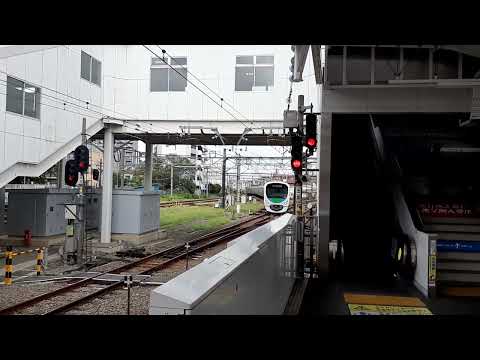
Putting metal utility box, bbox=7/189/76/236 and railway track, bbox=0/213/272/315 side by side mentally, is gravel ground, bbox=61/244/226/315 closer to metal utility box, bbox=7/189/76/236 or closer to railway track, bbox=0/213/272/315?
railway track, bbox=0/213/272/315

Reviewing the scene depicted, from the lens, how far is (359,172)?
33.9ft

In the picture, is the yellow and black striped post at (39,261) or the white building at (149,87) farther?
the white building at (149,87)

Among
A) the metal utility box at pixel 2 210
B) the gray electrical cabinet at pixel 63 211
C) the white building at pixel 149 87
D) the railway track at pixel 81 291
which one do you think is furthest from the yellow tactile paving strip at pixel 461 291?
the metal utility box at pixel 2 210

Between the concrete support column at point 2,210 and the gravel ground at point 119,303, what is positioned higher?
the concrete support column at point 2,210

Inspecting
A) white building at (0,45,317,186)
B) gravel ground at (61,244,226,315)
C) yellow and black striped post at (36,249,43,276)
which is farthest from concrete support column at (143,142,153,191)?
gravel ground at (61,244,226,315)

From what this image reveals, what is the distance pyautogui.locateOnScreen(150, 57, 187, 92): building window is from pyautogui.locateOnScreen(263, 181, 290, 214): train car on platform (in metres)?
6.51

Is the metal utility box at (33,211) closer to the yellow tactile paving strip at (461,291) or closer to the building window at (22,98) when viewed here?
the building window at (22,98)

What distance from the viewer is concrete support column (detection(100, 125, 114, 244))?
698 inches

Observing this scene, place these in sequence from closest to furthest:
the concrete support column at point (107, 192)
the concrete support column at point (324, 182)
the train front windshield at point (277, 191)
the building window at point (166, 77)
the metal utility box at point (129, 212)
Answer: the concrete support column at point (324, 182), the building window at point (166, 77), the concrete support column at point (107, 192), the metal utility box at point (129, 212), the train front windshield at point (277, 191)

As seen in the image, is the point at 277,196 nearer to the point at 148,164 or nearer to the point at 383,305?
the point at 148,164

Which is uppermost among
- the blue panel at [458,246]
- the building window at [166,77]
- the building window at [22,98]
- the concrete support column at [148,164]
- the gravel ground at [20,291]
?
the building window at [166,77]

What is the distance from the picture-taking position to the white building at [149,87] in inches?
604
